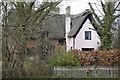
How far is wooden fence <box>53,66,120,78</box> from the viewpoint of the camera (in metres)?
6.54

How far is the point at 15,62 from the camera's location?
20.8 feet

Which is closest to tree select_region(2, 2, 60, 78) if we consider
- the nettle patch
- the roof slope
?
the nettle patch

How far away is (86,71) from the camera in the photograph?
6750 mm

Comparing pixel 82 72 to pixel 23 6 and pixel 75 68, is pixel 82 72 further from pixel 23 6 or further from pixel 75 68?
pixel 23 6

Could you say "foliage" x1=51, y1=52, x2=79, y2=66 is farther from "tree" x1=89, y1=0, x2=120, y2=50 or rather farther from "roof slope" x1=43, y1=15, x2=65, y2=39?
"roof slope" x1=43, y1=15, x2=65, y2=39

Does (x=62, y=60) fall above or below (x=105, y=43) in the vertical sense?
below

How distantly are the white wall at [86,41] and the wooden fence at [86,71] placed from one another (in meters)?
3.23

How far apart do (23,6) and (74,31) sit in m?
5.56

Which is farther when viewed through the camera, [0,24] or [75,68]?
[75,68]

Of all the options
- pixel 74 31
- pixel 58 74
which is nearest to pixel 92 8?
pixel 74 31

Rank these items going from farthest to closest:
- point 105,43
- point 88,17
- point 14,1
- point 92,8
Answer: point 88,17, point 92,8, point 105,43, point 14,1

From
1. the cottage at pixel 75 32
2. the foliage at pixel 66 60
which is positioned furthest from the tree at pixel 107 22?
the foliage at pixel 66 60

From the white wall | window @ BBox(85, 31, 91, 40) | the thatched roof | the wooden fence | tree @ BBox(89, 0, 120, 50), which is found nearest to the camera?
the wooden fence

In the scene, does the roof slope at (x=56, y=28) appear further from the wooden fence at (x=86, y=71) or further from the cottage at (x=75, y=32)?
the wooden fence at (x=86, y=71)
